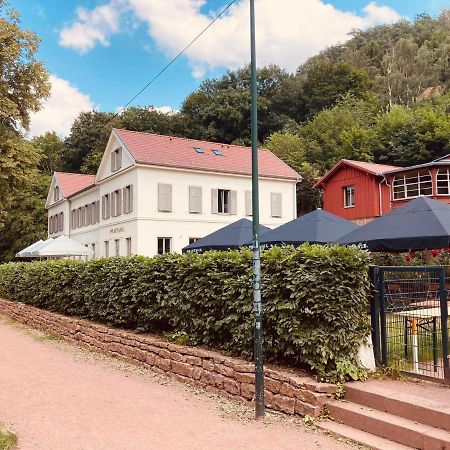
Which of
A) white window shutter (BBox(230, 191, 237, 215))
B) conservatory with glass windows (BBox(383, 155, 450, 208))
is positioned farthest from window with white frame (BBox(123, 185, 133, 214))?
conservatory with glass windows (BBox(383, 155, 450, 208))

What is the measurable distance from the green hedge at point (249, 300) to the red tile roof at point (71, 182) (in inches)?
1187

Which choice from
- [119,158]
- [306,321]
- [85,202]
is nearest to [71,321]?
[306,321]

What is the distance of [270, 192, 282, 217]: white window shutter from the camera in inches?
1212

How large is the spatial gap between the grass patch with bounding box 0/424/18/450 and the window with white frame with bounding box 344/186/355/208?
3157cm

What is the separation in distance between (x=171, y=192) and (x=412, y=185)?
14.8m

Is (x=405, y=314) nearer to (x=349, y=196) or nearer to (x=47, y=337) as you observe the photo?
(x=47, y=337)

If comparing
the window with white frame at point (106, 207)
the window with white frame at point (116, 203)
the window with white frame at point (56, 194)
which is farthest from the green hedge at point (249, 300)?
the window with white frame at point (56, 194)

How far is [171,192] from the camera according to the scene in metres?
27.7

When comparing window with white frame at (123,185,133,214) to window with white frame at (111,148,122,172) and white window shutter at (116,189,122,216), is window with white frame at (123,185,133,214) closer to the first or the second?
white window shutter at (116,189,122,216)

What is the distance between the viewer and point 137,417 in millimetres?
5809

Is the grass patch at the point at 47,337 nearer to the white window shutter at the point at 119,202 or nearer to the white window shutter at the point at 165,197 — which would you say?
the white window shutter at the point at 165,197

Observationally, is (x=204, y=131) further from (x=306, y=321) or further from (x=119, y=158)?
(x=306, y=321)

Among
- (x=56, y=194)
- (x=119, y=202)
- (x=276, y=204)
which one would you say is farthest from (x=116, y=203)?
(x=56, y=194)

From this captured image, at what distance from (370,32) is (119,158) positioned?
220ft
